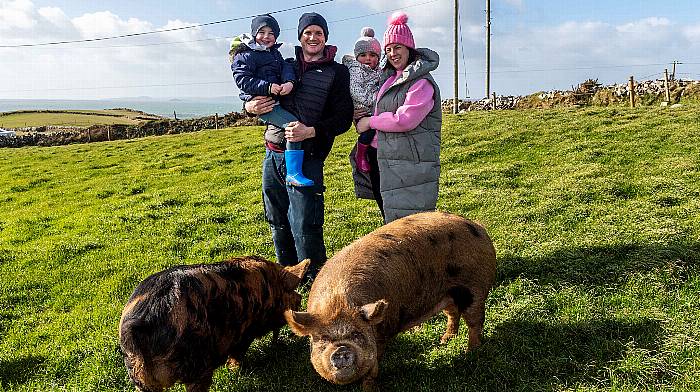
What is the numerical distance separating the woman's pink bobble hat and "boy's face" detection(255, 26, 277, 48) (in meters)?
1.24

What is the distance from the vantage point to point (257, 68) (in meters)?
5.83

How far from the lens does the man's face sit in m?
5.57

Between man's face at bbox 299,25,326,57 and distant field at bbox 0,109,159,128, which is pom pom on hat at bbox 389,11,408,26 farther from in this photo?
distant field at bbox 0,109,159,128

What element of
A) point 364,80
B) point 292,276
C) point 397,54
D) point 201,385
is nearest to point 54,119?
point 364,80

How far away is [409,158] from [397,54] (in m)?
1.05

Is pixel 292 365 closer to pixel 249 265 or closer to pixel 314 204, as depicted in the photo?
pixel 249 265

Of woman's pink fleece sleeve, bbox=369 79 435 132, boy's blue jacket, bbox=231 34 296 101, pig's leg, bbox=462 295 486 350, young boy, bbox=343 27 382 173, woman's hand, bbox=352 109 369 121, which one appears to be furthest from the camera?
young boy, bbox=343 27 382 173

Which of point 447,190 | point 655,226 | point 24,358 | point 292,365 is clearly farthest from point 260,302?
point 447,190

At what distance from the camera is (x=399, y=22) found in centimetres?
548

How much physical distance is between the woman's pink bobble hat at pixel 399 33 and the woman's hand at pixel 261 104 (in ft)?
4.33

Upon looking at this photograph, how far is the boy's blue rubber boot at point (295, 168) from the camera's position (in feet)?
18.5

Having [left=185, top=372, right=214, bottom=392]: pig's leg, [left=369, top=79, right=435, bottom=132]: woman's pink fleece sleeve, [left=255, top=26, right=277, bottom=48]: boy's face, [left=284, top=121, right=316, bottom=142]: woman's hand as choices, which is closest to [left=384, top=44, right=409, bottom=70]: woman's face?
[left=369, top=79, right=435, bottom=132]: woman's pink fleece sleeve

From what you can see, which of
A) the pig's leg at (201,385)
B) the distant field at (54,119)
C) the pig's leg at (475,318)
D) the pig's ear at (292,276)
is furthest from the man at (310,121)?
the distant field at (54,119)

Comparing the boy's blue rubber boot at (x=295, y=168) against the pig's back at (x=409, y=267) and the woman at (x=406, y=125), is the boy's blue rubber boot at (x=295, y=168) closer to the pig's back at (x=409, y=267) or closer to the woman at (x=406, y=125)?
the woman at (x=406, y=125)
